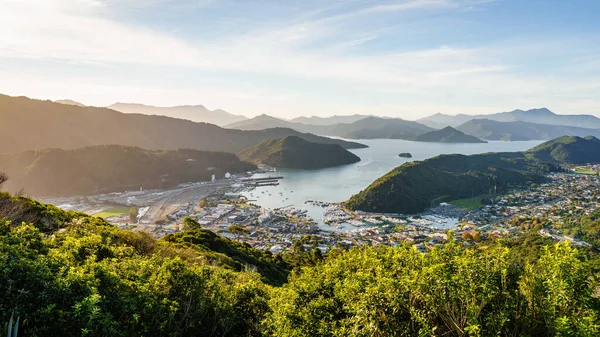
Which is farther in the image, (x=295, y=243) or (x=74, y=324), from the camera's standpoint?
(x=295, y=243)

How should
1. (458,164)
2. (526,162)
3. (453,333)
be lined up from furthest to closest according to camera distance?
(526,162), (458,164), (453,333)

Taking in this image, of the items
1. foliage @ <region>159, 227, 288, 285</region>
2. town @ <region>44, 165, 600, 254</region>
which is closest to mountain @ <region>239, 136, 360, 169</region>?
town @ <region>44, 165, 600, 254</region>

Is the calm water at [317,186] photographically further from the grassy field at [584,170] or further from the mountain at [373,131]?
the mountain at [373,131]

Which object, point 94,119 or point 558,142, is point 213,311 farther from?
point 558,142

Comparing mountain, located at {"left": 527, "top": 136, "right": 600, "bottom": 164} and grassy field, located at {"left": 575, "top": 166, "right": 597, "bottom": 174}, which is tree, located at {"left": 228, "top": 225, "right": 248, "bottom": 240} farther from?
mountain, located at {"left": 527, "top": 136, "right": 600, "bottom": 164}

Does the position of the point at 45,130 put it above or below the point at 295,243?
above

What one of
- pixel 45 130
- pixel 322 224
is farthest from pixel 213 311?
pixel 45 130

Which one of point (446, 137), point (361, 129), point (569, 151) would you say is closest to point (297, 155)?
point (569, 151)
